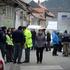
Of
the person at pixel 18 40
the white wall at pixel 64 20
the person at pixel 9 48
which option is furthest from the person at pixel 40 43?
the white wall at pixel 64 20

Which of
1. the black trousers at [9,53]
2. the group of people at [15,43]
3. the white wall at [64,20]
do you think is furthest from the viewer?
the white wall at [64,20]

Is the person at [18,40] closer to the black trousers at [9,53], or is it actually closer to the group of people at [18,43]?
the group of people at [18,43]

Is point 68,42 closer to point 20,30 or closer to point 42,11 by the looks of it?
point 20,30

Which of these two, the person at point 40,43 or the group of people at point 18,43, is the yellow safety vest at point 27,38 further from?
the person at point 40,43

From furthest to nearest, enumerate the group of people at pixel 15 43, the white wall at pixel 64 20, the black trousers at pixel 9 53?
the white wall at pixel 64 20 → the black trousers at pixel 9 53 → the group of people at pixel 15 43

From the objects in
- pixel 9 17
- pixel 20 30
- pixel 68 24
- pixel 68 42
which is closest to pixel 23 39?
pixel 20 30

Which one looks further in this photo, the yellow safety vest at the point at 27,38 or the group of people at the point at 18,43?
the yellow safety vest at the point at 27,38

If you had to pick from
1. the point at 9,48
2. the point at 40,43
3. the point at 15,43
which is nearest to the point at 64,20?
the point at 9,48

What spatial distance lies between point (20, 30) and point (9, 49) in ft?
4.32

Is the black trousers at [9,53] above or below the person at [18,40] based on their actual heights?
below

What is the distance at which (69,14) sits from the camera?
139 feet

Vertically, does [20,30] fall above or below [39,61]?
above

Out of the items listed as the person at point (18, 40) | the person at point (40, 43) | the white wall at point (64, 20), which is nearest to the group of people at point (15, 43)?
the person at point (18, 40)

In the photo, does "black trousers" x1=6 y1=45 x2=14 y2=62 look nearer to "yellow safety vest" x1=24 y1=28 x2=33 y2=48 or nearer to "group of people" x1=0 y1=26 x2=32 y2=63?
"group of people" x1=0 y1=26 x2=32 y2=63
